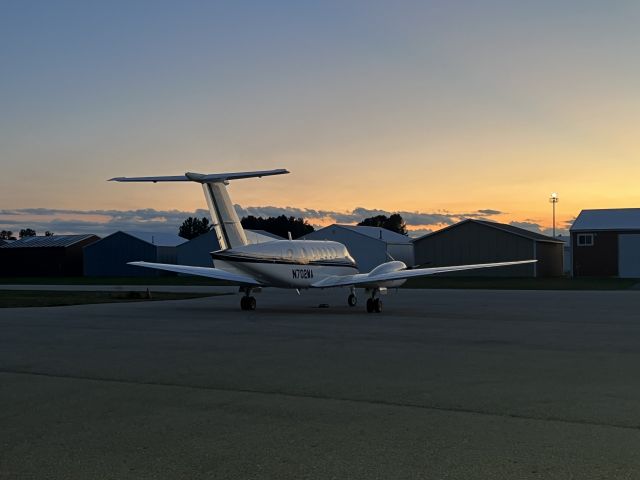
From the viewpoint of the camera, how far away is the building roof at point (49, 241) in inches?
3863

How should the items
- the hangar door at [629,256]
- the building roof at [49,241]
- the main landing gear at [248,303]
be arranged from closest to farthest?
the main landing gear at [248,303] → the hangar door at [629,256] → the building roof at [49,241]

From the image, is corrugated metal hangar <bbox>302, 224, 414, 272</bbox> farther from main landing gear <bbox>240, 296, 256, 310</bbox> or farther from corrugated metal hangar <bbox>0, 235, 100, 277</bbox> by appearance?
main landing gear <bbox>240, 296, 256, 310</bbox>

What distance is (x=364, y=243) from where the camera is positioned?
8162cm

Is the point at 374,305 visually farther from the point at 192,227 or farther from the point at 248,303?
the point at 192,227

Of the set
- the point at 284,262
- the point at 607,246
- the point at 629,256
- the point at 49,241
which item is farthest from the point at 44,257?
the point at 284,262

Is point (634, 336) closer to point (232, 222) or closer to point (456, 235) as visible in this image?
point (232, 222)

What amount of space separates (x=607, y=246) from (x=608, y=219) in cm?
392

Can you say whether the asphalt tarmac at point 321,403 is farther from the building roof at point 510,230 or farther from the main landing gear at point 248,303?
the building roof at point 510,230

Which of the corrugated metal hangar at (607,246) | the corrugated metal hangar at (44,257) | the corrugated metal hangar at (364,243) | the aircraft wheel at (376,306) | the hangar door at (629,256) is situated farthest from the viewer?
the corrugated metal hangar at (44,257)

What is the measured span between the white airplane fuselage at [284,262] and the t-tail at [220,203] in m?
0.59

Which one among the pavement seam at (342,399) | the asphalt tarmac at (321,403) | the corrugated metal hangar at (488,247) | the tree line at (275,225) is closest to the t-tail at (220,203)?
the asphalt tarmac at (321,403)

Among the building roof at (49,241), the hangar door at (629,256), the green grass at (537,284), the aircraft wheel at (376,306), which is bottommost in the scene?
the green grass at (537,284)

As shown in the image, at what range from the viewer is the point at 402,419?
8.39m

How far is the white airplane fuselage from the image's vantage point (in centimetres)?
2709
